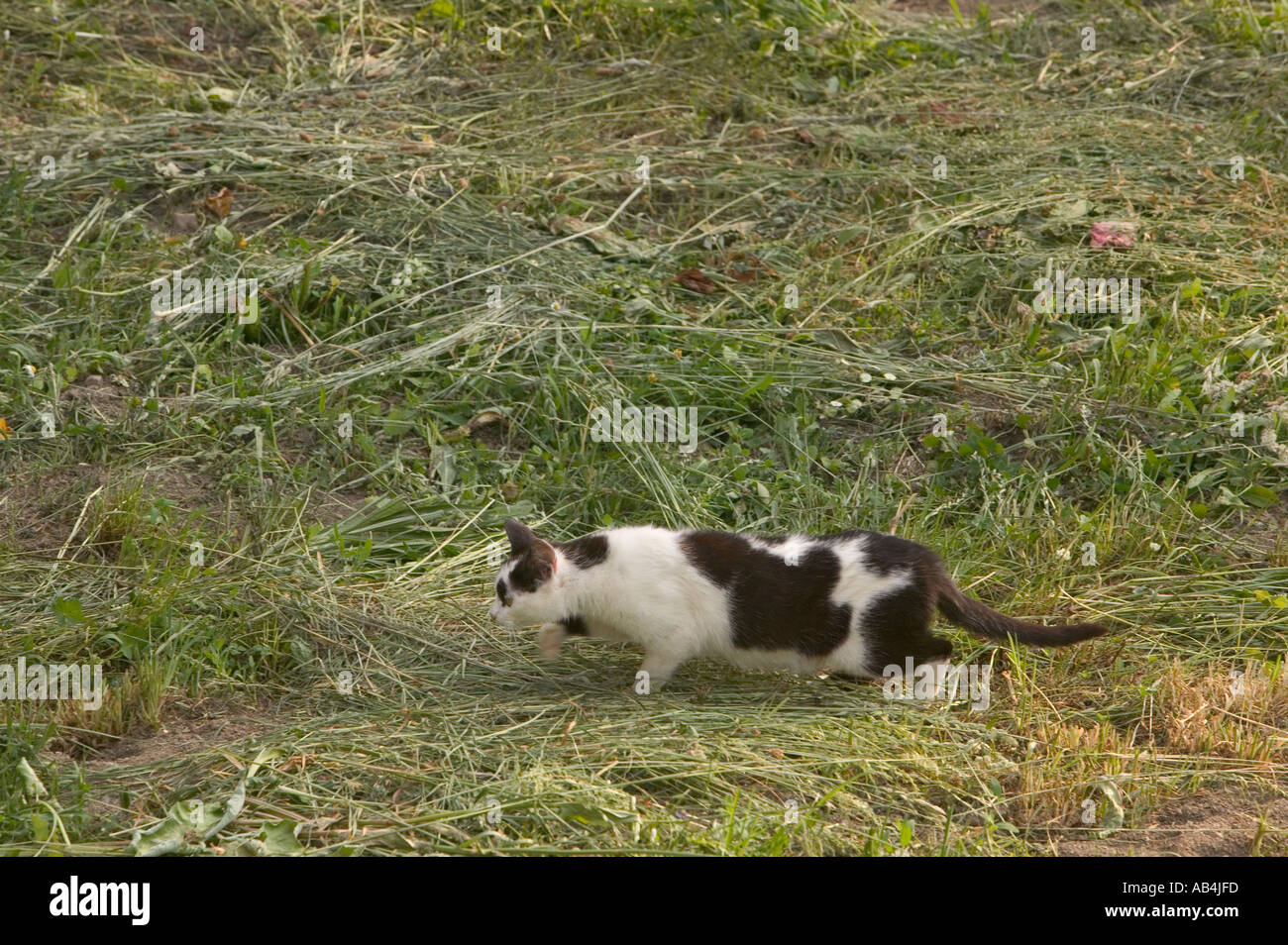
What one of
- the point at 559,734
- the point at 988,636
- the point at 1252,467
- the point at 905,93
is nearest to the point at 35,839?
the point at 559,734

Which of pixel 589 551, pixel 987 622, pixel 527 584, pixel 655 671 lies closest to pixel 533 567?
pixel 527 584

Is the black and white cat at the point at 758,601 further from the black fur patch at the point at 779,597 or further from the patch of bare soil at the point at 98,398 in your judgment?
the patch of bare soil at the point at 98,398

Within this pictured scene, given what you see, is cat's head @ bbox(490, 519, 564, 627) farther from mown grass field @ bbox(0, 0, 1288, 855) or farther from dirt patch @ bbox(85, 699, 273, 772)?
dirt patch @ bbox(85, 699, 273, 772)

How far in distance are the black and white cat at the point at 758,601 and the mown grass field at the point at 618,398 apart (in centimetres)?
17

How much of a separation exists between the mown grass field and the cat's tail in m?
0.19

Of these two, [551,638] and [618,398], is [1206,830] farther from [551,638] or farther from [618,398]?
[618,398]

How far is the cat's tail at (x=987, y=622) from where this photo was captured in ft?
14.8

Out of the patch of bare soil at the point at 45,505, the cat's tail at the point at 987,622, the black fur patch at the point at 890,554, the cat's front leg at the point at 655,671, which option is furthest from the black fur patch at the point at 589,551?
the patch of bare soil at the point at 45,505

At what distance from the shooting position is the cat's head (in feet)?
14.8

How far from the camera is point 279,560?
202 inches

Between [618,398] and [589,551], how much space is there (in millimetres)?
1474

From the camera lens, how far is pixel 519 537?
4559 mm

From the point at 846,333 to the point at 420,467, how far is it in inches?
80.7
